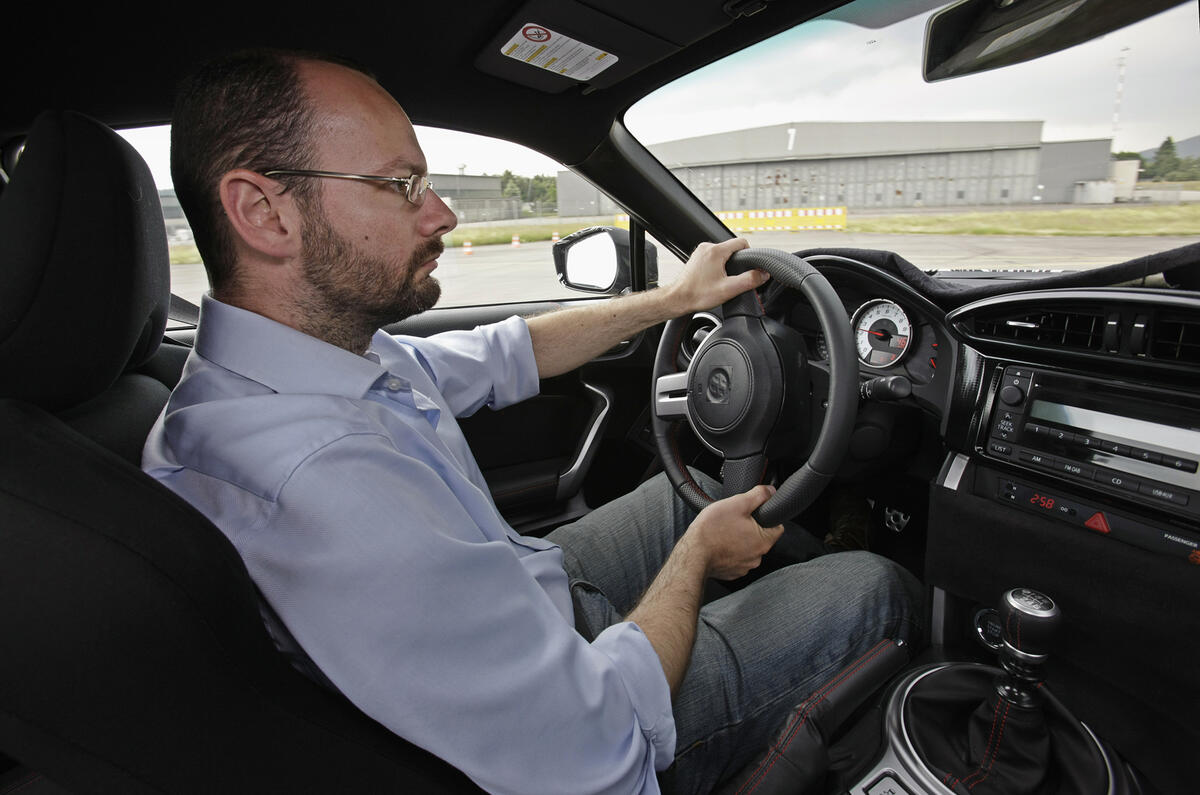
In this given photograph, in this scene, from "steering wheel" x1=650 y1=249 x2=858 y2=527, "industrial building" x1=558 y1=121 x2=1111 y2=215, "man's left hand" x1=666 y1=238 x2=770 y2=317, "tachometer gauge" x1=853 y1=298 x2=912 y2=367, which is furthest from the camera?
"industrial building" x1=558 y1=121 x2=1111 y2=215

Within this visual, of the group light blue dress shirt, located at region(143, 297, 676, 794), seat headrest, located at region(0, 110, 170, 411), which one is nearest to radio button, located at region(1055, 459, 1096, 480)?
light blue dress shirt, located at region(143, 297, 676, 794)

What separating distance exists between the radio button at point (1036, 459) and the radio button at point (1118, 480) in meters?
0.09

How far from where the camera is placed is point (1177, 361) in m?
1.22

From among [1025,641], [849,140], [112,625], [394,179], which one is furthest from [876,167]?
[112,625]

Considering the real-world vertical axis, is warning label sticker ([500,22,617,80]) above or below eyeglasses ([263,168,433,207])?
above

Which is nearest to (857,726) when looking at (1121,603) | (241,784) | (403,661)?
(1121,603)

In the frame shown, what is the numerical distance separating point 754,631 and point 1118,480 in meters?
0.75

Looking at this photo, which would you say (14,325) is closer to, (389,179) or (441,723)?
(389,179)

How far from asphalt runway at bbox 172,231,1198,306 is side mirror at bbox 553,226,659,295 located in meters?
0.07

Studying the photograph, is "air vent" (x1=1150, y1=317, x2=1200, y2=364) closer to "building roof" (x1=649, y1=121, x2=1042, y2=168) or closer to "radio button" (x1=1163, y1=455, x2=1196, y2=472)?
"radio button" (x1=1163, y1=455, x2=1196, y2=472)

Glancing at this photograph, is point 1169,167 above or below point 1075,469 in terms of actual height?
above

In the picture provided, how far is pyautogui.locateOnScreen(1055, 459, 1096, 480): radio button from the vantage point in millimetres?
1361

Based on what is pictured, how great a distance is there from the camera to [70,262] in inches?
35.2

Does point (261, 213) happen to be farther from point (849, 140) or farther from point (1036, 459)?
point (849, 140)
